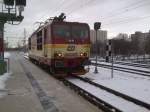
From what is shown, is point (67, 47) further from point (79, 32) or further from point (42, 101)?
point (42, 101)

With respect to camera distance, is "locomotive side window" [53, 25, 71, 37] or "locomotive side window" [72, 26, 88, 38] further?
"locomotive side window" [72, 26, 88, 38]

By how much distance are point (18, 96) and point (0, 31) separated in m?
9.72

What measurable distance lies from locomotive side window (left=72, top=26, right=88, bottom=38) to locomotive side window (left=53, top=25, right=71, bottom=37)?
31cm

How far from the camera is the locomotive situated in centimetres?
1753

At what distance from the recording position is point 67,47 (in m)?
17.8

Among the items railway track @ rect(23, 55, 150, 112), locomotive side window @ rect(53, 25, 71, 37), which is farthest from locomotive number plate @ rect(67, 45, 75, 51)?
railway track @ rect(23, 55, 150, 112)

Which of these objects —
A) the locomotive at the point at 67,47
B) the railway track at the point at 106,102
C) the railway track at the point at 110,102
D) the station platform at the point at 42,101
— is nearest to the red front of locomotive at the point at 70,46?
the locomotive at the point at 67,47

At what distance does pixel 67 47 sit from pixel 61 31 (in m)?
0.99

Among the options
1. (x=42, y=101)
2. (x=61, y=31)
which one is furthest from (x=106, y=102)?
(x=61, y=31)

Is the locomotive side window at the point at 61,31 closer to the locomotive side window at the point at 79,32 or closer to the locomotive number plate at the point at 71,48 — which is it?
the locomotive side window at the point at 79,32

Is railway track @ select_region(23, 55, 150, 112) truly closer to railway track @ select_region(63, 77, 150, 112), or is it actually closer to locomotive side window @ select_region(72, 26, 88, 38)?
→ railway track @ select_region(63, 77, 150, 112)

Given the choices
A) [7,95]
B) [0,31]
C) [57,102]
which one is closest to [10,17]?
[0,31]

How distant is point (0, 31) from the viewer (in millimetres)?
20406

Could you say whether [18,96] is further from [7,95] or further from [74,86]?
[74,86]
